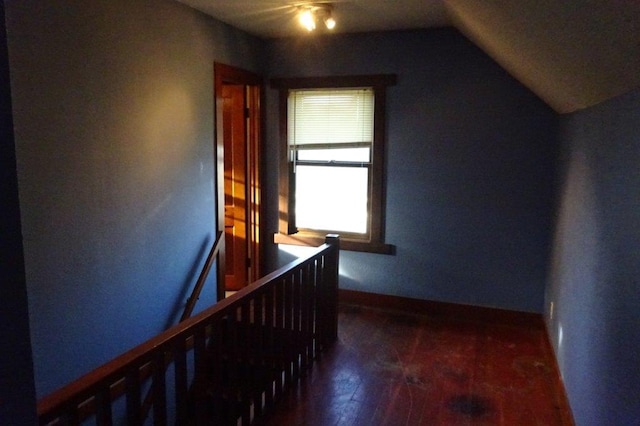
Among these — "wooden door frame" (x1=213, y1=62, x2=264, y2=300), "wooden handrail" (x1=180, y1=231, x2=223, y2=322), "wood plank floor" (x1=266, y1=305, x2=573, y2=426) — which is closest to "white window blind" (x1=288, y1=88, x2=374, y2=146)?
"wooden door frame" (x1=213, y1=62, x2=264, y2=300)

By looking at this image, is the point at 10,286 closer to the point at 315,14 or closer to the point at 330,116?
the point at 315,14

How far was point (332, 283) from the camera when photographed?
3.45 meters

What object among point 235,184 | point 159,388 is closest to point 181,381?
point 159,388

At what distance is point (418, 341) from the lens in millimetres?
3621

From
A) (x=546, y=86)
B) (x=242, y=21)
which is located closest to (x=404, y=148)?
(x=546, y=86)

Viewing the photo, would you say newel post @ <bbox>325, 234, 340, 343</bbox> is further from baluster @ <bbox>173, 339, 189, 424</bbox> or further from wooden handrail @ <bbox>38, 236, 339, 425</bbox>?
baluster @ <bbox>173, 339, 189, 424</bbox>

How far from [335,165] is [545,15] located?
285cm

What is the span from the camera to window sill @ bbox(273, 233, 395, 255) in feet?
14.2

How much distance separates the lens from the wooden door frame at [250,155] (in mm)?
3943

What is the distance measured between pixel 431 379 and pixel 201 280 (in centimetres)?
186

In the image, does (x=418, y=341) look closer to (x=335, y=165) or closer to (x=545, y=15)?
(x=335, y=165)

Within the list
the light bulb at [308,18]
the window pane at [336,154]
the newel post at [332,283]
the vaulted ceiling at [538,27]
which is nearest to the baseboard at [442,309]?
the newel post at [332,283]

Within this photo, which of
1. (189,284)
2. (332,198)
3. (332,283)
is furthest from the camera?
(332,198)

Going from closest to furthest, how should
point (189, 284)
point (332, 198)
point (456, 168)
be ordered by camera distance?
1. point (189, 284)
2. point (456, 168)
3. point (332, 198)
